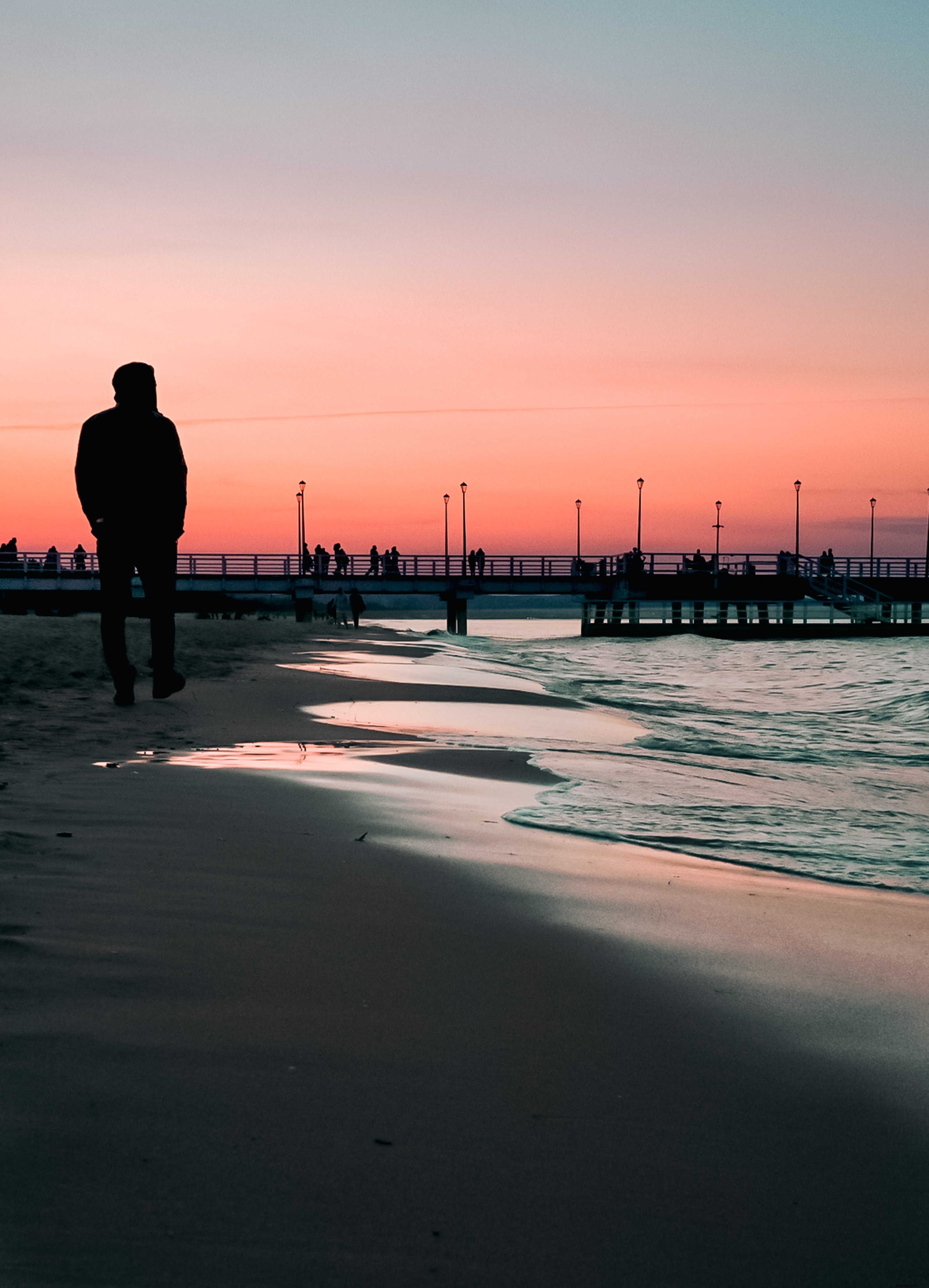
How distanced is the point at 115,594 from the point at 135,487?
2.04ft

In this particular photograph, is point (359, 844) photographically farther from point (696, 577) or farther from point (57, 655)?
point (696, 577)

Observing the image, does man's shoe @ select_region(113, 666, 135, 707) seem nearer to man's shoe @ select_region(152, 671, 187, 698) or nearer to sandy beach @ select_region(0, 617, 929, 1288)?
man's shoe @ select_region(152, 671, 187, 698)

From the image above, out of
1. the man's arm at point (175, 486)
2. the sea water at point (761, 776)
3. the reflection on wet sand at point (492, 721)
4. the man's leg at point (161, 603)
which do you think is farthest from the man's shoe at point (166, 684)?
the reflection on wet sand at point (492, 721)

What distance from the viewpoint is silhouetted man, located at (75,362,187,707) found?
4988mm

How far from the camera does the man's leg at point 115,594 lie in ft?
16.4

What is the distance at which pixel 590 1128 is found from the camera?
6.85 feet

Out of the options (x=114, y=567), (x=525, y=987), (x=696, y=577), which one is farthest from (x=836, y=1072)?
(x=696, y=577)

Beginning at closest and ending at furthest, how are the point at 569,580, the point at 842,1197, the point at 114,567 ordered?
1. the point at 842,1197
2. the point at 114,567
3. the point at 569,580

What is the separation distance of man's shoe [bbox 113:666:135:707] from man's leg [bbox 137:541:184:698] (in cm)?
78

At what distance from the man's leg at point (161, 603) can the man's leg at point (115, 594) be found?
0.07 metres

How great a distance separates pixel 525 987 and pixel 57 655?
1117 cm

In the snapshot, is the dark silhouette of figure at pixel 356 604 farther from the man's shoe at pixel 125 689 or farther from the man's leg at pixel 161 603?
the man's leg at pixel 161 603

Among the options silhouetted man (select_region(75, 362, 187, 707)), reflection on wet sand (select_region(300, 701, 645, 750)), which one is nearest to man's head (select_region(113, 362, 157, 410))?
silhouetted man (select_region(75, 362, 187, 707))

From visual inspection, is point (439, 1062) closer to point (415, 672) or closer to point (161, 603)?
point (161, 603)
